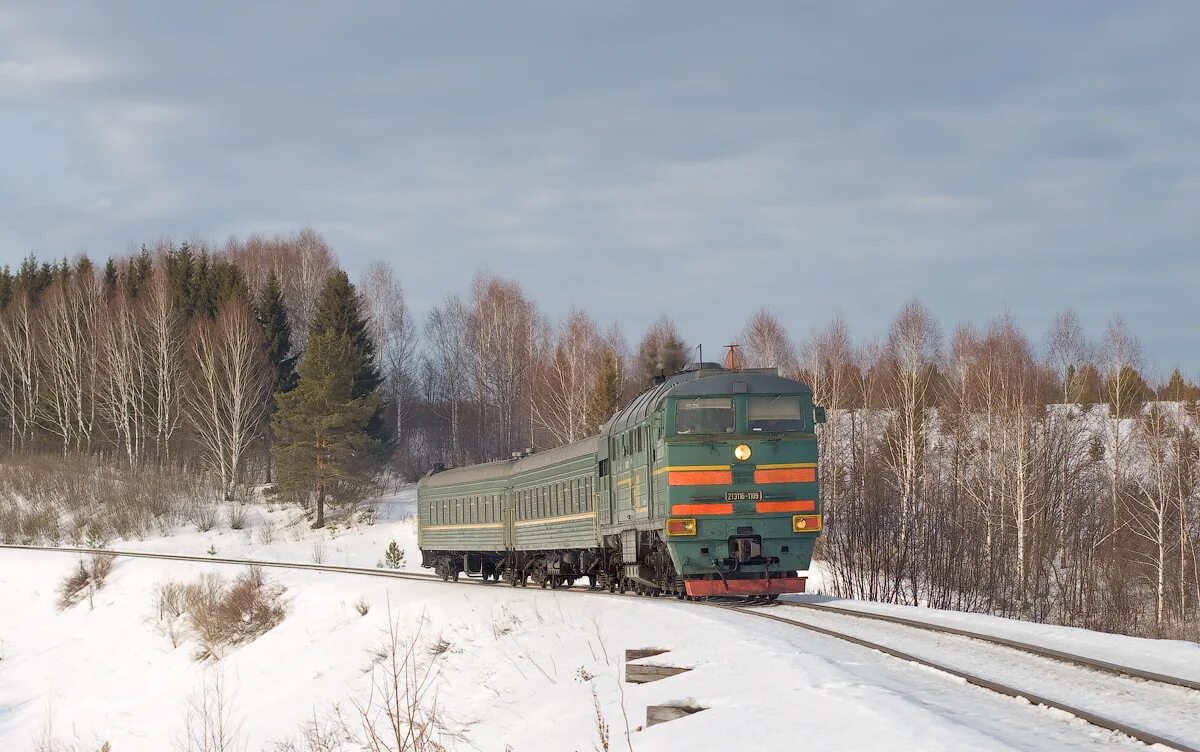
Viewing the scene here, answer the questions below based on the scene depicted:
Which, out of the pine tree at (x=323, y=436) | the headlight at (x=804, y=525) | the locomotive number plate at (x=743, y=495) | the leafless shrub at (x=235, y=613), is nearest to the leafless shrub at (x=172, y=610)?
the leafless shrub at (x=235, y=613)

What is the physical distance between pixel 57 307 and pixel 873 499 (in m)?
62.6

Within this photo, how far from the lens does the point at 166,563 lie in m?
41.7

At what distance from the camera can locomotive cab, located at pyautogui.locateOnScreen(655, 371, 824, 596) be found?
61.2 ft

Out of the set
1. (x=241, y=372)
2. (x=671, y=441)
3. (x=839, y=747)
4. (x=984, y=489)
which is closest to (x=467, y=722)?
(x=671, y=441)

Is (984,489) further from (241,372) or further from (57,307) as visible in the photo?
(57,307)

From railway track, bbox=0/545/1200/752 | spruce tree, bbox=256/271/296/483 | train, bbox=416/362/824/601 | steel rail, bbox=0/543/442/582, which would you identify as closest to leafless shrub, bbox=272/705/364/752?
train, bbox=416/362/824/601

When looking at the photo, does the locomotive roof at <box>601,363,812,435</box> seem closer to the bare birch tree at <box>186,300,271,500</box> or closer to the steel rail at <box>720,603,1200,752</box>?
the steel rail at <box>720,603,1200,752</box>

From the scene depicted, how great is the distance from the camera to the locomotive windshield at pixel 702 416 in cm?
1903

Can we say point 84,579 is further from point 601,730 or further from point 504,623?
point 601,730

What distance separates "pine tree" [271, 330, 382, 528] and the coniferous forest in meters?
0.13

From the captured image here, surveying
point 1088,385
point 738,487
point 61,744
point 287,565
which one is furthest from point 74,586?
point 1088,385

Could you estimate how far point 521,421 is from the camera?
→ 77562 millimetres

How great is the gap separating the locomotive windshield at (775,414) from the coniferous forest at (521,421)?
23.6 feet

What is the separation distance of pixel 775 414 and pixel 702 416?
129 cm
